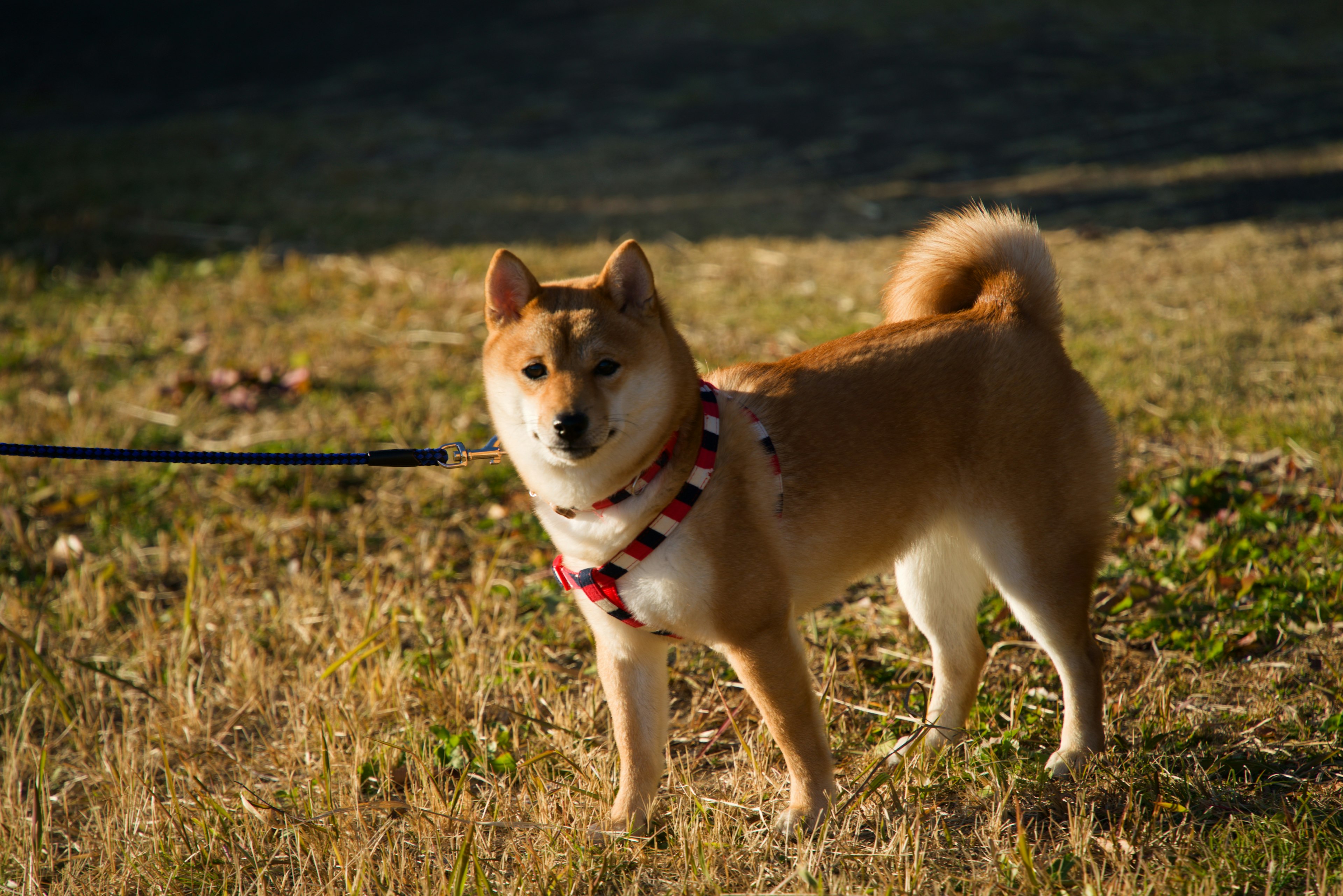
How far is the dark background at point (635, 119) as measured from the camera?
9555mm

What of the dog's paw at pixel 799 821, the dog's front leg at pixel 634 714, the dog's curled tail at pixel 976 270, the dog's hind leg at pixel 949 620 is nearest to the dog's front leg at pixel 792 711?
the dog's paw at pixel 799 821

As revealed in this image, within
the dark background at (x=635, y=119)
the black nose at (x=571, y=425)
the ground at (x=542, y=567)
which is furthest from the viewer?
the dark background at (x=635, y=119)

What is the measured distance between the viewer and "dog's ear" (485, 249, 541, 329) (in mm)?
2506

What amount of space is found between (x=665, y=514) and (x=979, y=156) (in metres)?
10.4

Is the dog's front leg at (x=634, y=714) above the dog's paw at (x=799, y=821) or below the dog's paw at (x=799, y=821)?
above

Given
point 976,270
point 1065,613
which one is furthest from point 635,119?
point 1065,613

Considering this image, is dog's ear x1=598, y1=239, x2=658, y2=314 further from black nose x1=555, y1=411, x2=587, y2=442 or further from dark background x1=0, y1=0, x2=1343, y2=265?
dark background x1=0, y1=0, x2=1343, y2=265

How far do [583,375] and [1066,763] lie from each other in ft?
5.51

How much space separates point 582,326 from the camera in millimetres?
2467

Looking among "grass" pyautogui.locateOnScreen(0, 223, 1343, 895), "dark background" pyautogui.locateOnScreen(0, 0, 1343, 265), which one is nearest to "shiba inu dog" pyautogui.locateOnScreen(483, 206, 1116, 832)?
"grass" pyautogui.locateOnScreen(0, 223, 1343, 895)

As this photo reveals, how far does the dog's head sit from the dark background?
22.1 feet

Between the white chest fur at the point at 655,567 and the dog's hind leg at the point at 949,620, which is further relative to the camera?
the dog's hind leg at the point at 949,620

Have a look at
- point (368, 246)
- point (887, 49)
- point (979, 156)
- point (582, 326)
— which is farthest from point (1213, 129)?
point (582, 326)

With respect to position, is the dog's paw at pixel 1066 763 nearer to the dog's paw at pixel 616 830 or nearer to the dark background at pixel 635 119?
the dog's paw at pixel 616 830
